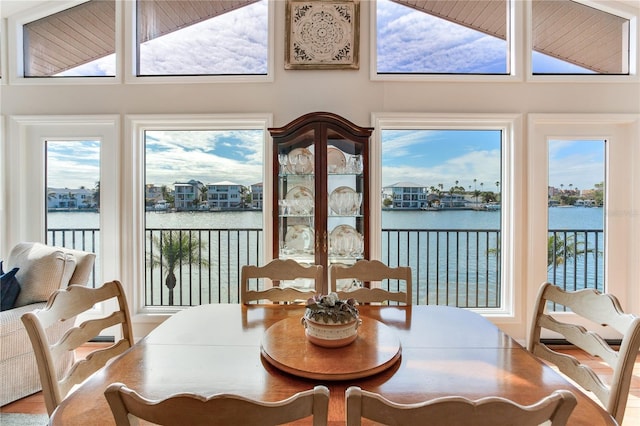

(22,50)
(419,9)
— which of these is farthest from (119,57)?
(419,9)

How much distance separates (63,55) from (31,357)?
8.11ft

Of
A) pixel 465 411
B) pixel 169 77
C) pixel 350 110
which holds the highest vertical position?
pixel 169 77

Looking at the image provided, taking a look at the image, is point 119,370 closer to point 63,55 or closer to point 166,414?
point 166,414

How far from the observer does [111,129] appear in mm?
2754

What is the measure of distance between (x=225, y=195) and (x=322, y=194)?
3.30ft

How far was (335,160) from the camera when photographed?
96.2 inches

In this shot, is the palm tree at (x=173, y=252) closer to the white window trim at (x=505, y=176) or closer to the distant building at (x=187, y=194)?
the distant building at (x=187, y=194)

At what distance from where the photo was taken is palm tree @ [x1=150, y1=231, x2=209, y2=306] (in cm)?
293

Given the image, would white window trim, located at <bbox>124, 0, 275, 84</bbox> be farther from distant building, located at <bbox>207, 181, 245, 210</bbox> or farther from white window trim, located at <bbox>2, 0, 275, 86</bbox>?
distant building, located at <bbox>207, 181, 245, 210</bbox>

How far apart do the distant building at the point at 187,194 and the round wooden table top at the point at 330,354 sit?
6.33 feet

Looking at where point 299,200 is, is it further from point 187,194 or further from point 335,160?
point 187,194

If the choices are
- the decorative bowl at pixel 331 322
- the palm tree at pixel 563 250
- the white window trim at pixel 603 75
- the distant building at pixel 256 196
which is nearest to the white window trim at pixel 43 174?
the distant building at pixel 256 196


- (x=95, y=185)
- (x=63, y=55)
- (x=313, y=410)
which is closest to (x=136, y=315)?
(x=95, y=185)

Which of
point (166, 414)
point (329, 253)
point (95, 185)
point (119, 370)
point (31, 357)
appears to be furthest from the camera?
point (95, 185)
